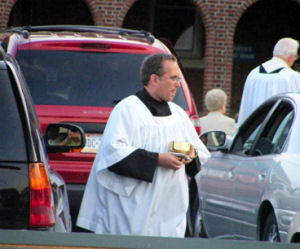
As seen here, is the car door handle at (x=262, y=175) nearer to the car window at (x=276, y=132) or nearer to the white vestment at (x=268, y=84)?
the car window at (x=276, y=132)

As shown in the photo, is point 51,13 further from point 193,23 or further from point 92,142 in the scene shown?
point 92,142

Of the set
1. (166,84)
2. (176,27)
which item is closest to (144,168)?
(166,84)

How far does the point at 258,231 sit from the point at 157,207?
1.48 m

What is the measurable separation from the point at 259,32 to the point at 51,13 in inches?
207

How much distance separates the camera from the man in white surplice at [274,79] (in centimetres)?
1058

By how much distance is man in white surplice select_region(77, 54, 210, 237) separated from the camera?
6.18m

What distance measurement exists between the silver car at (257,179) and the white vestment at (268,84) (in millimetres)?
1277

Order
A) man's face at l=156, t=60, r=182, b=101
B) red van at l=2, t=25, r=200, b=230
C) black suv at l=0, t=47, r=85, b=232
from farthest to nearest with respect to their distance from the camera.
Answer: red van at l=2, t=25, r=200, b=230, man's face at l=156, t=60, r=182, b=101, black suv at l=0, t=47, r=85, b=232

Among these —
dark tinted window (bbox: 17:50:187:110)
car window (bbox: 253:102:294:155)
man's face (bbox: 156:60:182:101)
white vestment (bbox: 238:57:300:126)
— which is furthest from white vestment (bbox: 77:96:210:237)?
white vestment (bbox: 238:57:300:126)

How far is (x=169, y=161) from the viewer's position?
6156 mm

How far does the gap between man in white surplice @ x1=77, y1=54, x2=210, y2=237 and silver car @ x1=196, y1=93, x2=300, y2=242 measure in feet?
2.59

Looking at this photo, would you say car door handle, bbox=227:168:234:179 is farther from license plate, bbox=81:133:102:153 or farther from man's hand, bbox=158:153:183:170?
man's hand, bbox=158:153:183:170

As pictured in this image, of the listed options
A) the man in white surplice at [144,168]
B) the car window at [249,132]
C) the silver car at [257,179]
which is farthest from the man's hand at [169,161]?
the car window at [249,132]

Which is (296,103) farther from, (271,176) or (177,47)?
(177,47)
